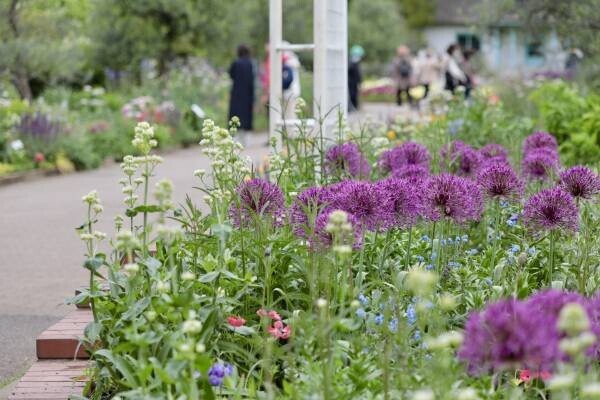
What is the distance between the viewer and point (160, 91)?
23281 millimetres

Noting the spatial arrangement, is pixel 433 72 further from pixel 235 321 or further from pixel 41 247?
pixel 235 321

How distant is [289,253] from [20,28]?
1668 centimetres

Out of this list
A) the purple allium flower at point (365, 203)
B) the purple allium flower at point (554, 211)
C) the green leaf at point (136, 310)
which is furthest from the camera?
the purple allium flower at point (554, 211)

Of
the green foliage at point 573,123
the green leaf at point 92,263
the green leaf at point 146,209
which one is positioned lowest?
the green foliage at point 573,123

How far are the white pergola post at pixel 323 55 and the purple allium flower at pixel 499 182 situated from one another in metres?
3.61

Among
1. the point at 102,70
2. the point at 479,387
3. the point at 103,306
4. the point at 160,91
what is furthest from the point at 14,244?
the point at 102,70

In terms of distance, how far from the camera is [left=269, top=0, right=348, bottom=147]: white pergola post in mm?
8164

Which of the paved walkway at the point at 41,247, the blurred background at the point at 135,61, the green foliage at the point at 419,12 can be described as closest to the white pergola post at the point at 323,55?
the paved walkway at the point at 41,247

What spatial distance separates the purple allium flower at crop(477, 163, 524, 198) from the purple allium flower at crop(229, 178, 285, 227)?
2.49ft

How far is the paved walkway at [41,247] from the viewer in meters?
6.08

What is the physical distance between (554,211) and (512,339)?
1746 mm

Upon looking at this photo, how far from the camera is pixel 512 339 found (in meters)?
2.25

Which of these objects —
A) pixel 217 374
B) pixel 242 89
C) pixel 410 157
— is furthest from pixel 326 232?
pixel 242 89

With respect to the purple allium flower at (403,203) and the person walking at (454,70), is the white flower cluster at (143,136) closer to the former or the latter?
the purple allium flower at (403,203)
